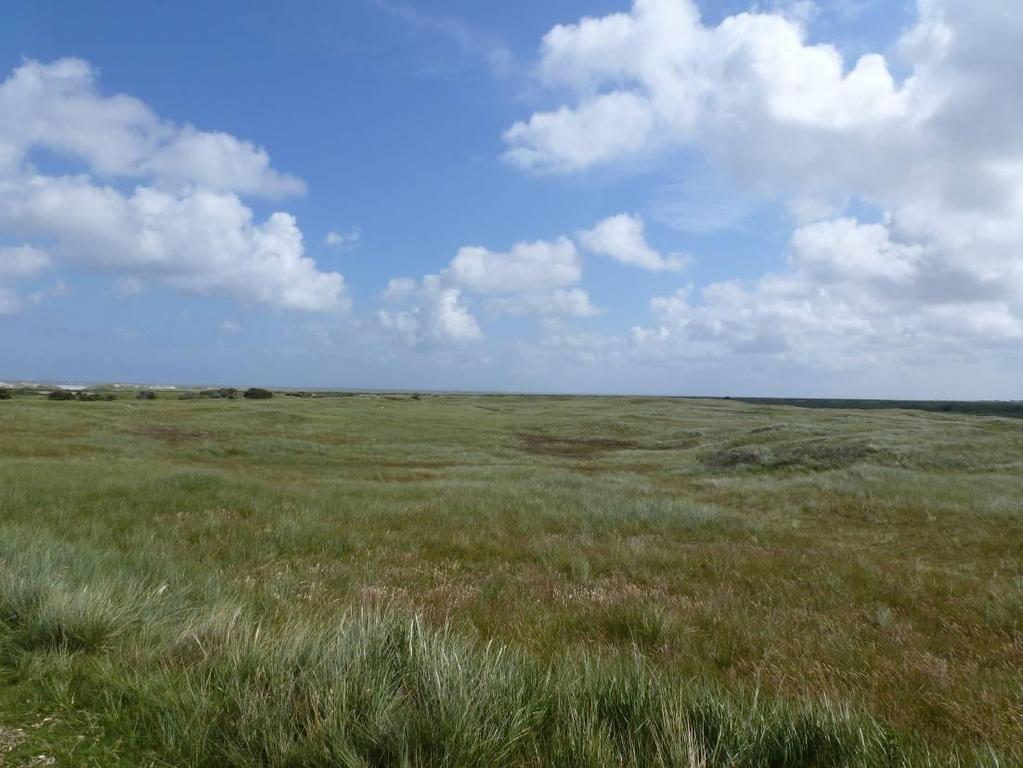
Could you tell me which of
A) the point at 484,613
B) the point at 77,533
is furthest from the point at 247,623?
the point at 77,533

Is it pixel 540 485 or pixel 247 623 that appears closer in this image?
pixel 247 623

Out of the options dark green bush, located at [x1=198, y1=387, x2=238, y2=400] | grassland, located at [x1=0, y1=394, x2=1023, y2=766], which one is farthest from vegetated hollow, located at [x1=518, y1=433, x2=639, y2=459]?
dark green bush, located at [x1=198, y1=387, x2=238, y2=400]

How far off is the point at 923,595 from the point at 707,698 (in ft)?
23.4

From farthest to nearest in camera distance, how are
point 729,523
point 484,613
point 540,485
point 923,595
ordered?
point 540,485
point 729,523
point 923,595
point 484,613

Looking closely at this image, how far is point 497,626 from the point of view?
6.23 metres

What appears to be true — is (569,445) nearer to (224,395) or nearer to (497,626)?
(497,626)

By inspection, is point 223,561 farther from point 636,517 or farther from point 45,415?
point 45,415

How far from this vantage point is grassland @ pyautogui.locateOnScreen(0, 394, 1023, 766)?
3260mm

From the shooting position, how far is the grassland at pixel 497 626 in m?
3.26

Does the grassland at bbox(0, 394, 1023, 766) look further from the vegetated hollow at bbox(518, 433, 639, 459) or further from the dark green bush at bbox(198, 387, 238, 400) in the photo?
the dark green bush at bbox(198, 387, 238, 400)

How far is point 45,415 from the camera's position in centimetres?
4691

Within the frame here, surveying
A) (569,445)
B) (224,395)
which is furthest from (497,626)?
(224,395)

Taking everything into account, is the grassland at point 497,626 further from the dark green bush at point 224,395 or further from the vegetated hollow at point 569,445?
the dark green bush at point 224,395

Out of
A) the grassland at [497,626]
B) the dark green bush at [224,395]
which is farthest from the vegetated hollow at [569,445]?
the dark green bush at [224,395]
